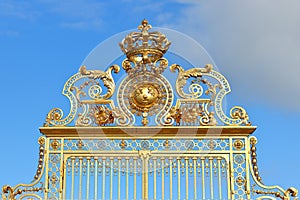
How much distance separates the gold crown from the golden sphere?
1.16ft

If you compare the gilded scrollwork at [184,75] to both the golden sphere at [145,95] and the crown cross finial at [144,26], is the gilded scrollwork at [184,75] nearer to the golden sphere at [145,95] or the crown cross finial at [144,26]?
the golden sphere at [145,95]

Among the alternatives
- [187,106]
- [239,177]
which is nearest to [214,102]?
[187,106]

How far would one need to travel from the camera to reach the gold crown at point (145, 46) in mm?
10297

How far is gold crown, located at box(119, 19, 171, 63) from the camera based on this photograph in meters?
10.3

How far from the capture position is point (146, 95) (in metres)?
10.2

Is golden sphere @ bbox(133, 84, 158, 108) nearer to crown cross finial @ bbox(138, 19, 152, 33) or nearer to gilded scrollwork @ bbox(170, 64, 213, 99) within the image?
gilded scrollwork @ bbox(170, 64, 213, 99)

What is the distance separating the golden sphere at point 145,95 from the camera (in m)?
10.2

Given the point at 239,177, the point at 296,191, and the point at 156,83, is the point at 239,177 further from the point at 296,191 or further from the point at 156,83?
the point at 156,83

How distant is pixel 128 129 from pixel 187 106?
2.67ft

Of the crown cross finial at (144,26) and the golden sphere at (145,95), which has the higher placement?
the crown cross finial at (144,26)

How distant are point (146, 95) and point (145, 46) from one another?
0.65m

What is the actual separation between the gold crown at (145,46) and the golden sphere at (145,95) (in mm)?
354

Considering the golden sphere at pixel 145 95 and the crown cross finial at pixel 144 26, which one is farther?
the crown cross finial at pixel 144 26

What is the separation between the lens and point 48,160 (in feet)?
33.3
